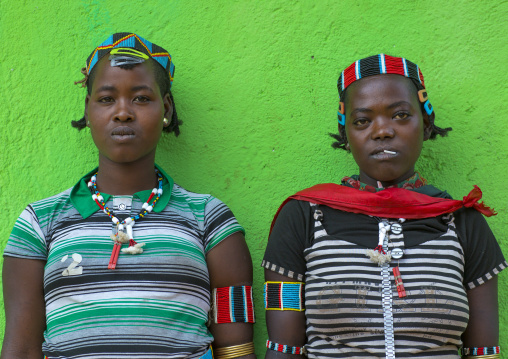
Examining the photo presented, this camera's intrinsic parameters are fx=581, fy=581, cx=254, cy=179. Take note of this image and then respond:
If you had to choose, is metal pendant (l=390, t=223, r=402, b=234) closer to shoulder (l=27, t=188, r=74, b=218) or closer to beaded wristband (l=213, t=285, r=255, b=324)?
beaded wristband (l=213, t=285, r=255, b=324)

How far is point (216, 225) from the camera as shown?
270 centimetres

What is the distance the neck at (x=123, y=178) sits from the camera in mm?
2760

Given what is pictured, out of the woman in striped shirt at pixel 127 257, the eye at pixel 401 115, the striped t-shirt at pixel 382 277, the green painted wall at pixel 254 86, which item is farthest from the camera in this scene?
the green painted wall at pixel 254 86

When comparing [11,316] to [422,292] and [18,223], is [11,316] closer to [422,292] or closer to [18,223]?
[18,223]

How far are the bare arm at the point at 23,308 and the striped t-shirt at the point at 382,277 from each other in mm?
1035

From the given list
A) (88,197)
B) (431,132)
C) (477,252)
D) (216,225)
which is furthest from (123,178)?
(477,252)

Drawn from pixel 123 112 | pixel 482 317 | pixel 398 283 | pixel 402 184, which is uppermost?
pixel 123 112

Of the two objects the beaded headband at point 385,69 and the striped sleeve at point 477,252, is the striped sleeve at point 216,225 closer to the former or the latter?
the beaded headband at point 385,69

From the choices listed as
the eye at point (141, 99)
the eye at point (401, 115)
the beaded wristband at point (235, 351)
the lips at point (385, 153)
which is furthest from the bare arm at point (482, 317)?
the eye at point (141, 99)

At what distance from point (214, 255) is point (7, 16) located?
1.86m

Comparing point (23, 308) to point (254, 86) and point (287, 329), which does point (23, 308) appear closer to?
point (287, 329)

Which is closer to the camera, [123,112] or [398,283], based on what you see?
[398,283]

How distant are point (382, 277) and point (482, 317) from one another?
48cm

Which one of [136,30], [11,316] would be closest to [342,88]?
[136,30]
